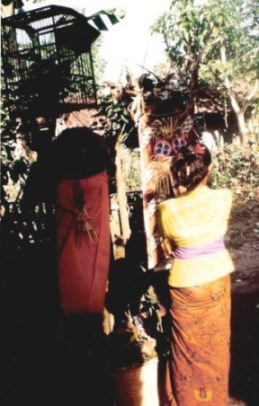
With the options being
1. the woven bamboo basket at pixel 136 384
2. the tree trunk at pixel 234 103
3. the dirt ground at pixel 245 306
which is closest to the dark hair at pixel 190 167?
the woven bamboo basket at pixel 136 384

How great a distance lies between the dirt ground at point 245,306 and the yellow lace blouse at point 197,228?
1.47 m

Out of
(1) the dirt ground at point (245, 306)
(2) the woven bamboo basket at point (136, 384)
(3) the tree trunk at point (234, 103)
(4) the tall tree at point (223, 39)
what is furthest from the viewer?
(3) the tree trunk at point (234, 103)

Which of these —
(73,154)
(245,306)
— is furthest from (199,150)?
(245,306)

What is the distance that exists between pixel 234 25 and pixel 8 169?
16138 millimetres

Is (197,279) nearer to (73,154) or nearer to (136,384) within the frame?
(136,384)

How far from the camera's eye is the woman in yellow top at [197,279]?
270 centimetres

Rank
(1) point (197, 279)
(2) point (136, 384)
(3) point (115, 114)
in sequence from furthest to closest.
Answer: (3) point (115, 114) → (2) point (136, 384) → (1) point (197, 279)

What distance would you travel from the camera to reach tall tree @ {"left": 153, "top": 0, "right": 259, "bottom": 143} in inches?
586

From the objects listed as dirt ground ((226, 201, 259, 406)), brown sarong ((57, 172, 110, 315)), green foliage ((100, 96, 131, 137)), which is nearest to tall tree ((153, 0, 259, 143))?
dirt ground ((226, 201, 259, 406))

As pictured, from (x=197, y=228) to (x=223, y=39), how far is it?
16.0 m

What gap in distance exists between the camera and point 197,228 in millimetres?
2678

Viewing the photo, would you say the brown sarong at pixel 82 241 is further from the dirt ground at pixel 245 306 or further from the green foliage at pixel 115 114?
the dirt ground at pixel 245 306

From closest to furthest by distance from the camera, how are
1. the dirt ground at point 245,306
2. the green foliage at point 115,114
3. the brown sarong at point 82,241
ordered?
the brown sarong at point 82,241, the green foliage at point 115,114, the dirt ground at point 245,306

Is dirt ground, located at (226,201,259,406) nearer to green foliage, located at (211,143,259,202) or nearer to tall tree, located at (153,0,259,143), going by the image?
green foliage, located at (211,143,259,202)
